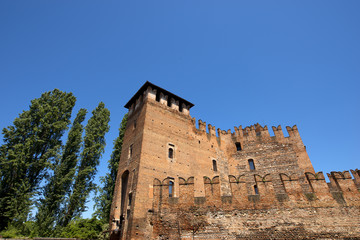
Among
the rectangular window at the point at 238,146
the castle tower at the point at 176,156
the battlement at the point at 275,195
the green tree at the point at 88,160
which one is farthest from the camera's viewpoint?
the rectangular window at the point at 238,146

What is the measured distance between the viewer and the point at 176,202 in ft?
35.4

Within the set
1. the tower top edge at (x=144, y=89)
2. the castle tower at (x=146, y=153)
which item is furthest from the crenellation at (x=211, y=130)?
the tower top edge at (x=144, y=89)

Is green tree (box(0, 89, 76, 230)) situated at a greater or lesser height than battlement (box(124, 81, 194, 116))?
lesser

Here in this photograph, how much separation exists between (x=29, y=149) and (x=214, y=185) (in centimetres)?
1559

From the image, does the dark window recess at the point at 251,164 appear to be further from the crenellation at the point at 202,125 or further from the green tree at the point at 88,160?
the green tree at the point at 88,160

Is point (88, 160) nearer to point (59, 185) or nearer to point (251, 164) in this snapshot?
point (59, 185)

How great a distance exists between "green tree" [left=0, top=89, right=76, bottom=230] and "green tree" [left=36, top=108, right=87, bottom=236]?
87 cm

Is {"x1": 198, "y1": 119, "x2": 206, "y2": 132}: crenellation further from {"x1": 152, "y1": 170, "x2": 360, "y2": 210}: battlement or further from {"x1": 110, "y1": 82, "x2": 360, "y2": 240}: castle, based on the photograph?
{"x1": 152, "y1": 170, "x2": 360, "y2": 210}: battlement

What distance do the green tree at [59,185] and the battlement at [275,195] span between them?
10404 mm

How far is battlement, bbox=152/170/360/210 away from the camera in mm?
9617

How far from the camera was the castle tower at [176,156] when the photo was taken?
14.0m

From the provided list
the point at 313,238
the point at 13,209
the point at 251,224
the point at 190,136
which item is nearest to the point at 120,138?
the point at 190,136

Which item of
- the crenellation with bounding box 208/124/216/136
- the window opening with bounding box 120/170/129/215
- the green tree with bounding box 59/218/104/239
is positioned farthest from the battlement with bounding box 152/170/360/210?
the crenellation with bounding box 208/124/216/136

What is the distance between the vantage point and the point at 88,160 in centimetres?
2045
